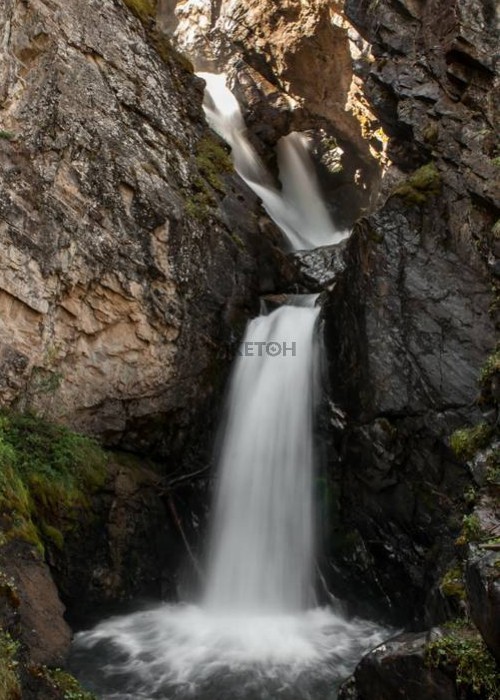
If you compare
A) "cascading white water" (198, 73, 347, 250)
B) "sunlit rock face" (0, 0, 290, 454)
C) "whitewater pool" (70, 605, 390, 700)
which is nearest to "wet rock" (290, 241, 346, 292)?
"sunlit rock face" (0, 0, 290, 454)

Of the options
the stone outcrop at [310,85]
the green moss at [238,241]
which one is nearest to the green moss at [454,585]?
the green moss at [238,241]

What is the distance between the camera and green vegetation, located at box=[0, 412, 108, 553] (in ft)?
30.1

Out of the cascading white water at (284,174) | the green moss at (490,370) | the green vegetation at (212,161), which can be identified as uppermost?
the cascading white water at (284,174)

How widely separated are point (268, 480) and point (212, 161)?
7538 mm

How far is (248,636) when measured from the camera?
9.09 metres

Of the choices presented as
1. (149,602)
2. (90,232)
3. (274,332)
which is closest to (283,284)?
(274,332)

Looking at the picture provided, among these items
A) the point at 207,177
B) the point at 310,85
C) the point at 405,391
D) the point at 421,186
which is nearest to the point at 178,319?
the point at 207,177

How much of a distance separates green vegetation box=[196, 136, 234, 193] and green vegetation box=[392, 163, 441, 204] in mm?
4453

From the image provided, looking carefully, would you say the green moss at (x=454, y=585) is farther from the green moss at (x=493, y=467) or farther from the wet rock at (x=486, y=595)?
the wet rock at (x=486, y=595)

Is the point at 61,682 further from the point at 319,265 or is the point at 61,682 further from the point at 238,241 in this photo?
the point at 319,265

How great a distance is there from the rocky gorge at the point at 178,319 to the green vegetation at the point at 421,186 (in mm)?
49

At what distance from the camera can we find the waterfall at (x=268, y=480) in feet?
33.9

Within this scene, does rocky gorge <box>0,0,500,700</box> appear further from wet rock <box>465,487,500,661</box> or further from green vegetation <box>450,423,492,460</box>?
wet rock <box>465,487,500,661</box>

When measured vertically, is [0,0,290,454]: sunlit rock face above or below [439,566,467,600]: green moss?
above
